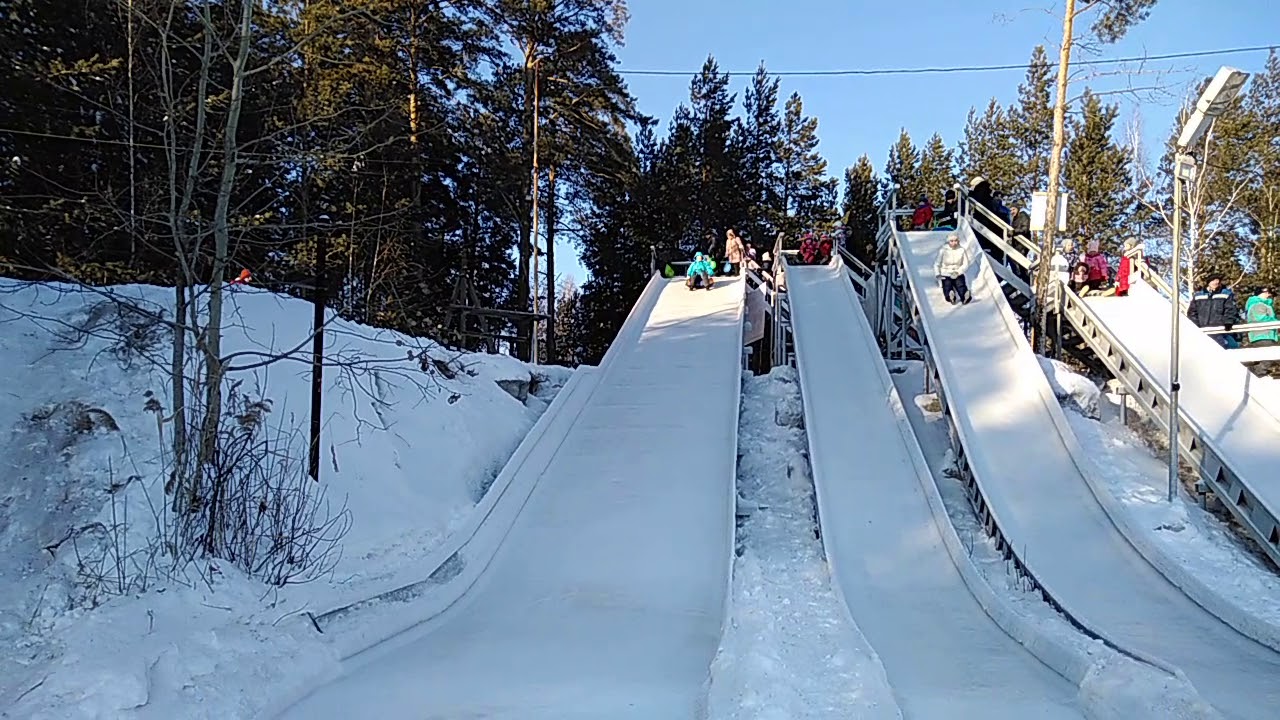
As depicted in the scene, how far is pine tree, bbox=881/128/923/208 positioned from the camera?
112 ft

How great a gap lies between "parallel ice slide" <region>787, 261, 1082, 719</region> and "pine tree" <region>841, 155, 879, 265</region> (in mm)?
18699

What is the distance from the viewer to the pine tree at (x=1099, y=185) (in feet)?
92.6

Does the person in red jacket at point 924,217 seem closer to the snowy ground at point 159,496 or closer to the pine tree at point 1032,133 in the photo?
the snowy ground at point 159,496

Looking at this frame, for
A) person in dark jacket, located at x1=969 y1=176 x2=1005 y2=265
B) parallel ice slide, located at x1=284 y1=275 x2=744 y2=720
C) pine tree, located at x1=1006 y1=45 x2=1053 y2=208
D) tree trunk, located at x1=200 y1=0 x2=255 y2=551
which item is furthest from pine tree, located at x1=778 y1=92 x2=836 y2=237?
tree trunk, located at x1=200 y1=0 x2=255 y2=551

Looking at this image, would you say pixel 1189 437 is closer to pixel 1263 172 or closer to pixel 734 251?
pixel 734 251

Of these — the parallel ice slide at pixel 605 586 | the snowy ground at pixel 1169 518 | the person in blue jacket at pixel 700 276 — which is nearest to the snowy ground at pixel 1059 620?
the snowy ground at pixel 1169 518

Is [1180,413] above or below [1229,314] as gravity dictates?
below

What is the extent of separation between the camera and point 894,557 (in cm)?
698

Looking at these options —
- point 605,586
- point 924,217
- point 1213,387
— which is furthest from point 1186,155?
point 924,217

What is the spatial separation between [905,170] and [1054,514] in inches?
1216

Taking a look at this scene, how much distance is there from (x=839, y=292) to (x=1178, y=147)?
6.53 meters

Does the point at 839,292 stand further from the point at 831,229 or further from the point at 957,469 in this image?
the point at 831,229

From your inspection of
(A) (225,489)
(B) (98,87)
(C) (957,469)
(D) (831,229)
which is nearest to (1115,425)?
(C) (957,469)

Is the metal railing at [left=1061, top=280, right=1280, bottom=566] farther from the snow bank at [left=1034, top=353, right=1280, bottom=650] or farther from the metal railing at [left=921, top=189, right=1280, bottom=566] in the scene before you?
the snow bank at [left=1034, top=353, right=1280, bottom=650]
